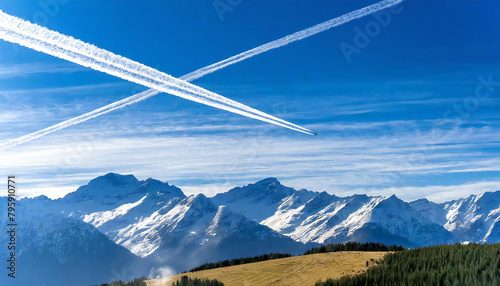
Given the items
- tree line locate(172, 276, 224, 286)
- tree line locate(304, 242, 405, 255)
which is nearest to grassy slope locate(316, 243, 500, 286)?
tree line locate(304, 242, 405, 255)

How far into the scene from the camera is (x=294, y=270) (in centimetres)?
6438

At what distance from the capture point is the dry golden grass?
200ft

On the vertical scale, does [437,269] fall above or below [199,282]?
below

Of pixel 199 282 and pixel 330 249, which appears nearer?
pixel 199 282

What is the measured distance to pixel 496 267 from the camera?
52094mm

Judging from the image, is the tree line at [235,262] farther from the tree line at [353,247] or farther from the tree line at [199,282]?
the tree line at [199,282]

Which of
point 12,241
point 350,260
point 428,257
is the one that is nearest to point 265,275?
point 350,260

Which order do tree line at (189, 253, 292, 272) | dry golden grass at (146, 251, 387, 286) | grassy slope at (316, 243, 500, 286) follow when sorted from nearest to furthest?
grassy slope at (316, 243, 500, 286)
dry golden grass at (146, 251, 387, 286)
tree line at (189, 253, 292, 272)

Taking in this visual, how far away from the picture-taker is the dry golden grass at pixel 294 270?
200 feet

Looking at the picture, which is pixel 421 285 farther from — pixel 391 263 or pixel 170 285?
pixel 170 285

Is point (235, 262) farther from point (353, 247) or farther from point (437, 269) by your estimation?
point (437, 269)

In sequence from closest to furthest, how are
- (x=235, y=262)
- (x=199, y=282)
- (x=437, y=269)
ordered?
(x=437, y=269) < (x=199, y=282) < (x=235, y=262)

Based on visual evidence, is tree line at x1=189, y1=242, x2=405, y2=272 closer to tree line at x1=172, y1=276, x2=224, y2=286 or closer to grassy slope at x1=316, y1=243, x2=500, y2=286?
grassy slope at x1=316, y1=243, x2=500, y2=286

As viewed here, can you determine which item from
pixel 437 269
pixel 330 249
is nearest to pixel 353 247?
pixel 330 249
